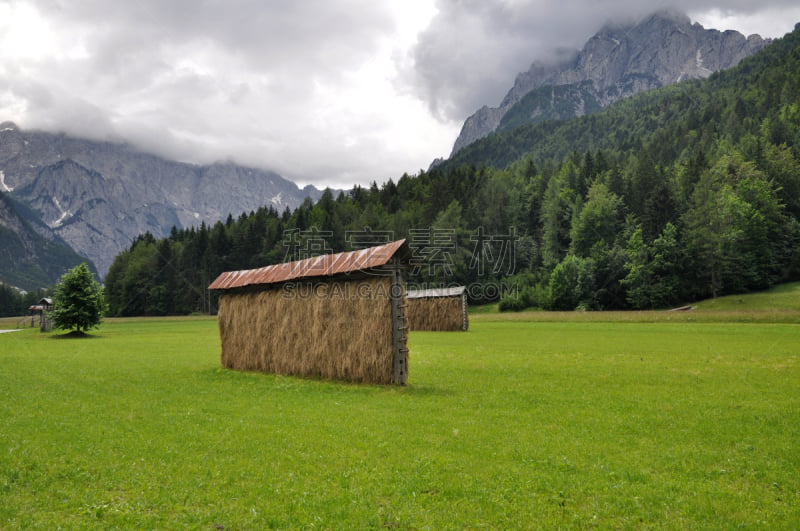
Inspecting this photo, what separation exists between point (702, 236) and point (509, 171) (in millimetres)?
64595

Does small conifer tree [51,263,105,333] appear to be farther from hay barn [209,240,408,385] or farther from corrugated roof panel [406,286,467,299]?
hay barn [209,240,408,385]

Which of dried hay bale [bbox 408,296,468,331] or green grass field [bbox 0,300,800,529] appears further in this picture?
dried hay bale [bbox 408,296,468,331]

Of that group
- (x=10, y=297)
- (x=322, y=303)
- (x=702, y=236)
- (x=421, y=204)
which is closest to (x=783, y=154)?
(x=702, y=236)

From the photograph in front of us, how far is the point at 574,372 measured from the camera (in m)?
17.8

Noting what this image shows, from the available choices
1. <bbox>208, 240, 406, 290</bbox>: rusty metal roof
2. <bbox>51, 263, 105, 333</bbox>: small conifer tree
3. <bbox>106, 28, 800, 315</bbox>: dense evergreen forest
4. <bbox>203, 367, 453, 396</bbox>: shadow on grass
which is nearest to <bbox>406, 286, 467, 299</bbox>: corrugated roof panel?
<bbox>106, 28, 800, 315</bbox>: dense evergreen forest

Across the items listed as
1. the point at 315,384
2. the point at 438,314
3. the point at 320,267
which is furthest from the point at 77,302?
the point at 315,384

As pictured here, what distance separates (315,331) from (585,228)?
265ft

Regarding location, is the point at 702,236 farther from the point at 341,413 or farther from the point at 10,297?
the point at 10,297

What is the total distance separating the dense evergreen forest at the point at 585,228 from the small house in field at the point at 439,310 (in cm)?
373

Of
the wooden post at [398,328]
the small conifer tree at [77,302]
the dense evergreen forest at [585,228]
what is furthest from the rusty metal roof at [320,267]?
the small conifer tree at [77,302]

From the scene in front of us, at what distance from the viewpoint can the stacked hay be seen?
16.2 metres

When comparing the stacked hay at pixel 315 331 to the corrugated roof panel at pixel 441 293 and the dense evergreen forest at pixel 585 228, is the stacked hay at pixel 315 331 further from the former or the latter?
the dense evergreen forest at pixel 585 228

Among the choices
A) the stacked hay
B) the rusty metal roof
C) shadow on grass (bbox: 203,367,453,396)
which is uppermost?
the rusty metal roof

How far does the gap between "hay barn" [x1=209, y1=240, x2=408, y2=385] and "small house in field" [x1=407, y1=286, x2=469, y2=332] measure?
29703 millimetres
